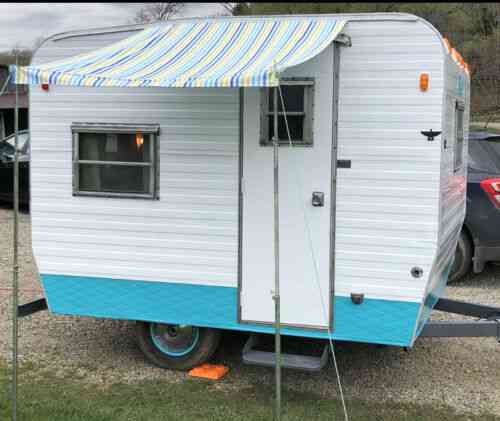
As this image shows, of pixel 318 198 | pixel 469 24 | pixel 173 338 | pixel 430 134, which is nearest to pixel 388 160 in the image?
pixel 430 134

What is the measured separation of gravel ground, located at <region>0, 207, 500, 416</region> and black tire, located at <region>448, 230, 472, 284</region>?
43.1 inches

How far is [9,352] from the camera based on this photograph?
18.2 feet

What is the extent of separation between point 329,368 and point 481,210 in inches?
113

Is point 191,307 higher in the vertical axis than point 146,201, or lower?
lower

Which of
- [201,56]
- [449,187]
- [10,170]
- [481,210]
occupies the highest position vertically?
[201,56]

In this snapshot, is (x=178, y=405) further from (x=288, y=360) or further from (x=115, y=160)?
(x=115, y=160)

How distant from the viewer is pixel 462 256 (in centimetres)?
738

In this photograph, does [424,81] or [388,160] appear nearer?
[424,81]

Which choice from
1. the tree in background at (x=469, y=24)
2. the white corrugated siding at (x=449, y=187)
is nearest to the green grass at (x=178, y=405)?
the white corrugated siding at (x=449, y=187)

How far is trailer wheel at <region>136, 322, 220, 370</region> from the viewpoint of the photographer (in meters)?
5.05

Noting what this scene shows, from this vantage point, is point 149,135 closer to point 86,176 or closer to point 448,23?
point 86,176

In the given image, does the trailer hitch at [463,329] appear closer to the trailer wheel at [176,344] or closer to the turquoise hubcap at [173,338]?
the trailer wheel at [176,344]

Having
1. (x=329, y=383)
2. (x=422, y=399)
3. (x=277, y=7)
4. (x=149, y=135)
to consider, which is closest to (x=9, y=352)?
(x=149, y=135)

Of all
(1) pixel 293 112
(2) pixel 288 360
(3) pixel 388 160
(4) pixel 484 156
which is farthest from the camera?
(4) pixel 484 156
